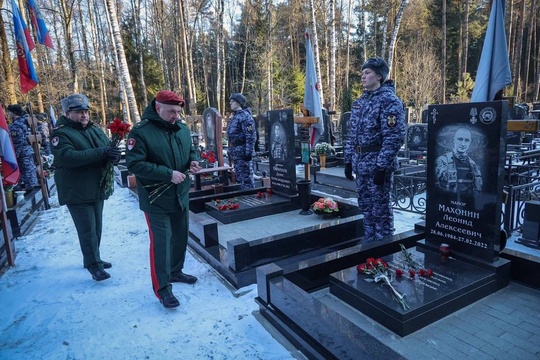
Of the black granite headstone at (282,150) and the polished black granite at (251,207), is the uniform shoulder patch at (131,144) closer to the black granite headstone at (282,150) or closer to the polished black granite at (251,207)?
the polished black granite at (251,207)

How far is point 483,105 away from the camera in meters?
3.28

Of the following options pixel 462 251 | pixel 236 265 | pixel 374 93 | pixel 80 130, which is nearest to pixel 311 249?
pixel 236 265

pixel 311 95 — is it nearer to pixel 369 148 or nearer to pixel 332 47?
pixel 369 148

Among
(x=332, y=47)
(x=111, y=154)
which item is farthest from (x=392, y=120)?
(x=332, y=47)

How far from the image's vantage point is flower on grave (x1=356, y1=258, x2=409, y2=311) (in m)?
2.95

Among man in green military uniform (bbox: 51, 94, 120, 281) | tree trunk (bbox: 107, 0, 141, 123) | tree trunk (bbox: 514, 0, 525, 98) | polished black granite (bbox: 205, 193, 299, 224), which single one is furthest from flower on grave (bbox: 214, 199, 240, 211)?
tree trunk (bbox: 514, 0, 525, 98)

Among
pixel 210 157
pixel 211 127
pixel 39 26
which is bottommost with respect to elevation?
pixel 210 157

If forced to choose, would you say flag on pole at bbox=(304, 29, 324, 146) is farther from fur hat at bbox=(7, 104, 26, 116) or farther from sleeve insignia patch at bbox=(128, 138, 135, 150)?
fur hat at bbox=(7, 104, 26, 116)

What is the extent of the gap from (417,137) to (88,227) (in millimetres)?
10019

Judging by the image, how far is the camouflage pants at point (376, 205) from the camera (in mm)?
Result: 4223

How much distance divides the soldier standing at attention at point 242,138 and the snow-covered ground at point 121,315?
314 centimetres

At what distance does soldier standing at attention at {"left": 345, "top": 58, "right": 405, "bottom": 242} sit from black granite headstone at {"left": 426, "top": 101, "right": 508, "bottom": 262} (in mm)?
391

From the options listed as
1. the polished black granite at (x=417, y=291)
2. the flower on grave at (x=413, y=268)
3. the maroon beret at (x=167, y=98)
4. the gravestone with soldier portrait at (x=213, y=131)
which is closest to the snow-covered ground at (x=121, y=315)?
the polished black granite at (x=417, y=291)

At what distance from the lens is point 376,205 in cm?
429
